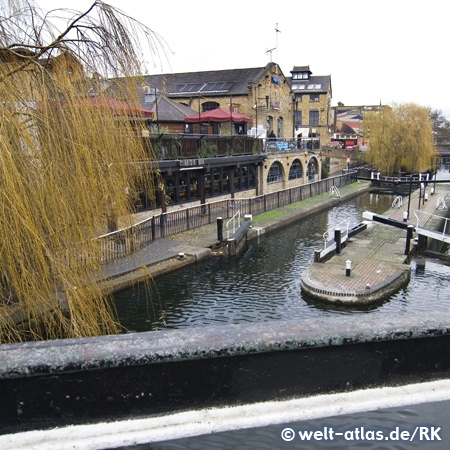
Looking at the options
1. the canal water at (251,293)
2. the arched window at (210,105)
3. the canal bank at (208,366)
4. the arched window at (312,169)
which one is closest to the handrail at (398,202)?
the arched window at (312,169)

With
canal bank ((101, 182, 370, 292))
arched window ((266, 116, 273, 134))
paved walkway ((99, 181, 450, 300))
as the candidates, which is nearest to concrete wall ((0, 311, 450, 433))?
canal bank ((101, 182, 370, 292))

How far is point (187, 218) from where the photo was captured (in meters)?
18.6

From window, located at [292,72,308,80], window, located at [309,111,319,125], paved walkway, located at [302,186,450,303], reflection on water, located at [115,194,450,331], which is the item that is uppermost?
window, located at [292,72,308,80]

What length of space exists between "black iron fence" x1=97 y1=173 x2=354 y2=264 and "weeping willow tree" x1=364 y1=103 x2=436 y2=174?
14915 millimetres

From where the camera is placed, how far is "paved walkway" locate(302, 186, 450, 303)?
11.7 meters

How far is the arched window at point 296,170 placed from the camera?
33316 millimetres

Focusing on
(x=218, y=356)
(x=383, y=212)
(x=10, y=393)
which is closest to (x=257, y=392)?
(x=218, y=356)

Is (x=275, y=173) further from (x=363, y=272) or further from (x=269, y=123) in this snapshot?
(x=363, y=272)

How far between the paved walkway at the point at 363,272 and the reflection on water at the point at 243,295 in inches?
12.3

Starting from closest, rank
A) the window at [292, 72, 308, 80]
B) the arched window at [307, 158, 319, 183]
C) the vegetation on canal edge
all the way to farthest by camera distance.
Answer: the vegetation on canal edge, the arched window at [307, 158, 319, 183], the window at [292, 72, 308, 80]

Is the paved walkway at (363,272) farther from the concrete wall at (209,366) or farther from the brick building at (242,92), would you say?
the brick building at (242,92)

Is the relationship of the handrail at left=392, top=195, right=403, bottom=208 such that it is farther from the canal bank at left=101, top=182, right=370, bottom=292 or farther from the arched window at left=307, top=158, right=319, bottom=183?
the arched window at left=307, top=158, right=319, bottom=183

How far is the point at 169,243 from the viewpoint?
16453 mm

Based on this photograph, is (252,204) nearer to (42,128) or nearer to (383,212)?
(383,212)
